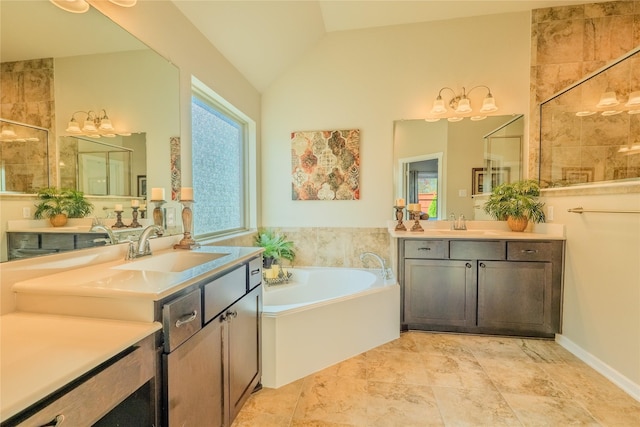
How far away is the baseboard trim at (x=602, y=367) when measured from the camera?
172 cm

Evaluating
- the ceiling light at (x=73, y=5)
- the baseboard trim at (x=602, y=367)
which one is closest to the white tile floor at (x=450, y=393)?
the baseboard trim at (x=602, y=367)

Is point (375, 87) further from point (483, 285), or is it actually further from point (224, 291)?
point (224, 291)

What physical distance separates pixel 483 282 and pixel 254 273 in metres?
1.95

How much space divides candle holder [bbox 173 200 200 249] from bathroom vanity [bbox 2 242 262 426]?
34 cm

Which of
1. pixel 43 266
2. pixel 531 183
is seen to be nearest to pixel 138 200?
pixel 43 266

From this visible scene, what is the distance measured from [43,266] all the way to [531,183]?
11.6 ft

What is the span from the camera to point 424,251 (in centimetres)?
251

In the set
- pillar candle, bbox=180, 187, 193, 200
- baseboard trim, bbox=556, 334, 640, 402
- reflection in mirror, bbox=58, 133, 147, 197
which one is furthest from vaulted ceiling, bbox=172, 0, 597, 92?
baseboard trim, bbox=556, 334, 640, 402

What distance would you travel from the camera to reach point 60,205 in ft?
3.83

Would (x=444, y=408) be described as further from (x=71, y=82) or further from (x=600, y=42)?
(x=600, y=42)

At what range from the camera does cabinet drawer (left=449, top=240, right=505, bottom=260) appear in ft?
7.98

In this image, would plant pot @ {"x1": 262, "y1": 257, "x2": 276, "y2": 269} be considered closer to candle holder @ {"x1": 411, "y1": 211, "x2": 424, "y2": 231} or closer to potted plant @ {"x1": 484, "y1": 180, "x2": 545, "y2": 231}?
candle holder @ {"x1": 411, "y1": 211, "x2": 424, "y2": 231}

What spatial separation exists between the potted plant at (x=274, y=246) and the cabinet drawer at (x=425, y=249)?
4.29ft

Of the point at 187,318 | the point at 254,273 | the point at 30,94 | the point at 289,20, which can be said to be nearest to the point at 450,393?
the point at 254,273
